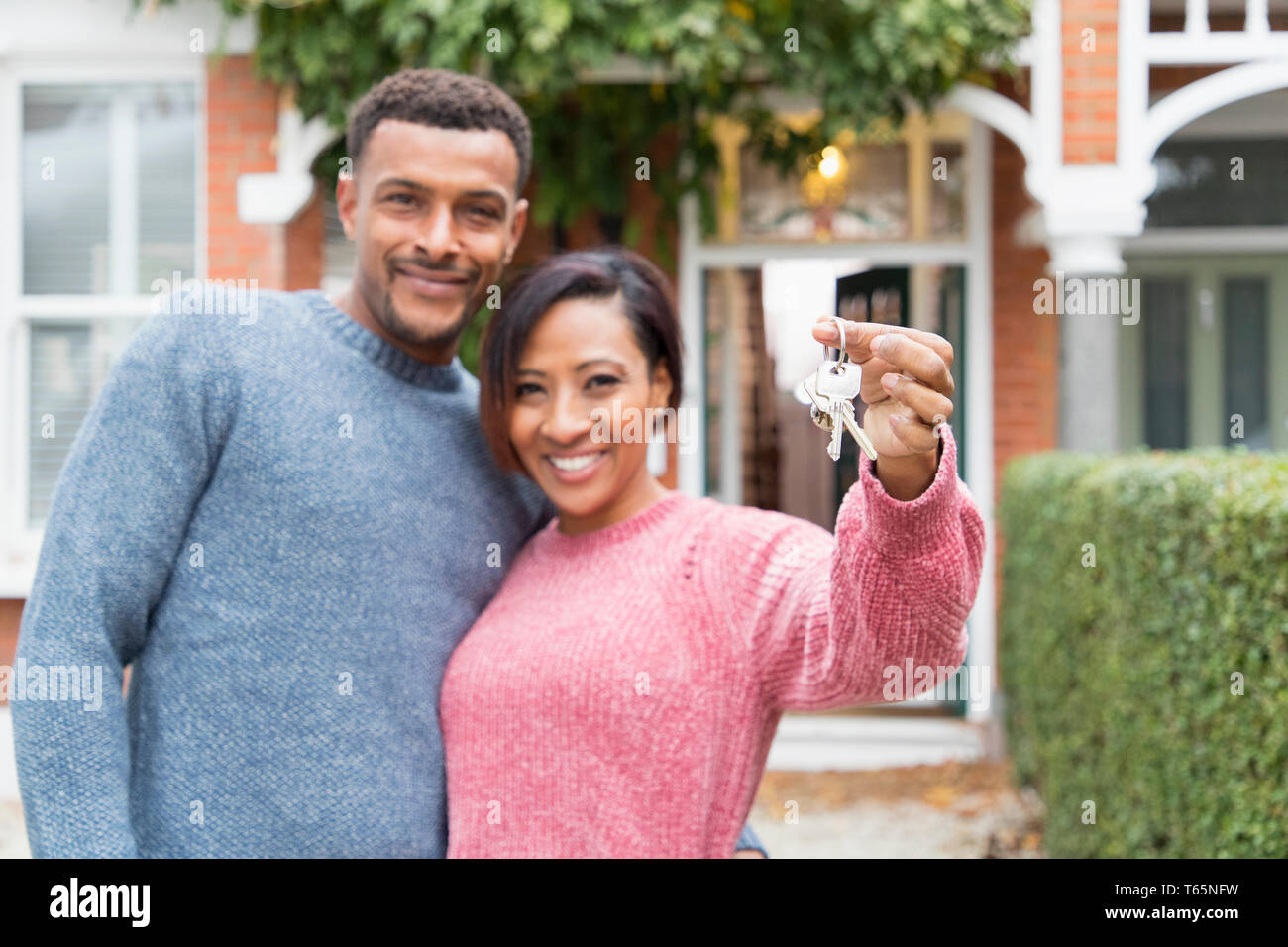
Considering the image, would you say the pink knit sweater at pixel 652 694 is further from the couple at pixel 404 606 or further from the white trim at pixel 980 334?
the white trim at pixel 980 334

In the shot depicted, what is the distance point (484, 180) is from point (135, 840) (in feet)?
3.58

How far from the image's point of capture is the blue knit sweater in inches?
65.3

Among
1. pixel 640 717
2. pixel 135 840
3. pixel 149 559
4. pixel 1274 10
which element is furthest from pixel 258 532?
pixel 1274 10

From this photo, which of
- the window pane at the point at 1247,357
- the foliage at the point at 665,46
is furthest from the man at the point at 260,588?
the window pane at the point at 1247,357

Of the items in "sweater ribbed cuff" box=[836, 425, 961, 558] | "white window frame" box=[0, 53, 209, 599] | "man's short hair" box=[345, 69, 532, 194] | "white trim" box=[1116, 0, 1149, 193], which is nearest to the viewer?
"sweater ribbed cuff" box=[836, 425, 961, 558]

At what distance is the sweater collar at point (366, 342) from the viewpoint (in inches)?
75.2

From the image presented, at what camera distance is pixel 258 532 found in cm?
174

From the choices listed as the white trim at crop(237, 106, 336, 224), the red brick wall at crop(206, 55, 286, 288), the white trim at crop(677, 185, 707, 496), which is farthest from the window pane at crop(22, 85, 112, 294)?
the white trim at crop(677, 185, 707, 496)

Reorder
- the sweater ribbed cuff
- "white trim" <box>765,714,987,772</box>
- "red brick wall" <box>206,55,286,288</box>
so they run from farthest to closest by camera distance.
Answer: "white trim" <box>765,714,987,772</box>
"red brick wall" <box>206,55,286,288</box>
the sweater ribbed cuff

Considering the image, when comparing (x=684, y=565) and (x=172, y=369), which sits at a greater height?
(x=172, y=369)

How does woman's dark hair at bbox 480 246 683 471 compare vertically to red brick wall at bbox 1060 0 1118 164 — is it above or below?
below

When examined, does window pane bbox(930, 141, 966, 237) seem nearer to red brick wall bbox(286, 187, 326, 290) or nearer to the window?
red brick wall bbox(286, 187, 326, 290)

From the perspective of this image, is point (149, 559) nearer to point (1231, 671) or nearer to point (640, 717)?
point (640, 717)

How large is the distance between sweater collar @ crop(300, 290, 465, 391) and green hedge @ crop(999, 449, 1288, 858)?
181cm
